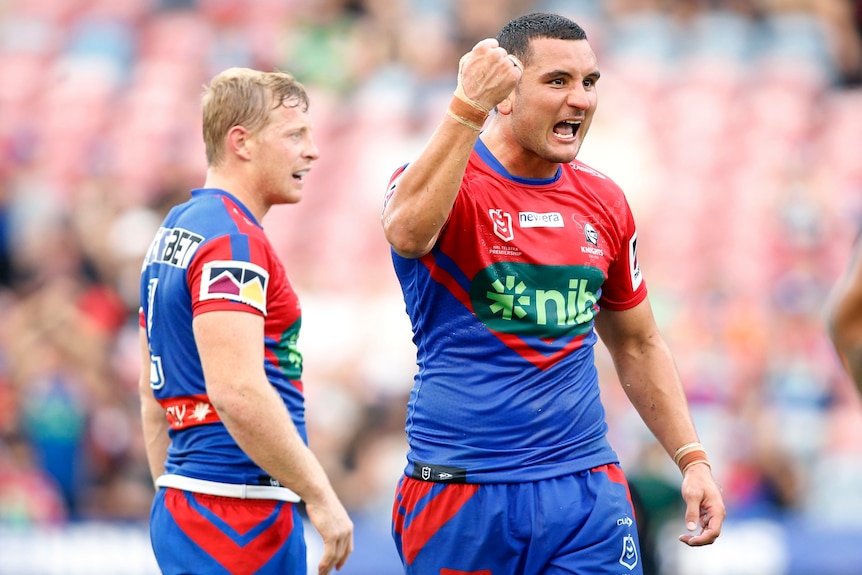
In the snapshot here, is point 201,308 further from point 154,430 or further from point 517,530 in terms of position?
point 517,530

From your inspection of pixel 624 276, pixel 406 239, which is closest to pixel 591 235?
pixel 624 276

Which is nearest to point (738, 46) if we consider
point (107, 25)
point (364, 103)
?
point (364, 103)

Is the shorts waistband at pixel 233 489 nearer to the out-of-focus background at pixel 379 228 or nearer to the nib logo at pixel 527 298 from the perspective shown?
the nib logo at pixel 527 298

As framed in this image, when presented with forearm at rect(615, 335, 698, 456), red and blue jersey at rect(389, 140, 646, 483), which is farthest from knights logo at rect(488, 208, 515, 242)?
forearm at rect(615, 335, 698, 456)

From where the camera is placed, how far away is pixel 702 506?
4770 mm

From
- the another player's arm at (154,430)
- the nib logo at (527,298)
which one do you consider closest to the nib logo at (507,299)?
the nib logo at (527,298)

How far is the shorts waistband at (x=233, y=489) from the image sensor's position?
193 inches

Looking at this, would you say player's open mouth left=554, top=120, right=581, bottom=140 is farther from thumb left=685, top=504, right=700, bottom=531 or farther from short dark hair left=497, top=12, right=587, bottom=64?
thumb left=685, top=504, right=700, bottom=531

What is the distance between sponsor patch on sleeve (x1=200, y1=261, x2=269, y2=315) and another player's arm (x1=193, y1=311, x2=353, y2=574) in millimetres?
63

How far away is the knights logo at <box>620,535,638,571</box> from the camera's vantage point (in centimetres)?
463

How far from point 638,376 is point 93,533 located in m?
5.96

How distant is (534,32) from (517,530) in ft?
5.59

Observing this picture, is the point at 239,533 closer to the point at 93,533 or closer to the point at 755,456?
the point at 93,533

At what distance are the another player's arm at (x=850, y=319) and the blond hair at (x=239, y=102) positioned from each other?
272 centimetres
